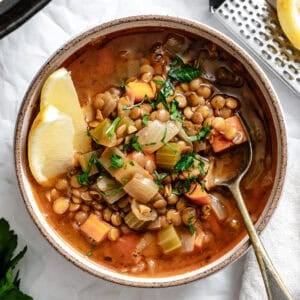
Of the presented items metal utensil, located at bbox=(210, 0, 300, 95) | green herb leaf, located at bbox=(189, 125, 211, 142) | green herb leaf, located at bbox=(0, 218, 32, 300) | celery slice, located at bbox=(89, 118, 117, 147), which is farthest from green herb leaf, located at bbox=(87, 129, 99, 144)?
metal utensil, located at bbox=(210, 0, 300, 95)

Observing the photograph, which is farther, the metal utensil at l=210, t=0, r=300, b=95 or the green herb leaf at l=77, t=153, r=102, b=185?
the metal utensil at l=210, t=0, r=300, b=95

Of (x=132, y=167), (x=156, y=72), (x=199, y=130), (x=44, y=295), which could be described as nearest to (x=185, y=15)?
(x=156, y=72)

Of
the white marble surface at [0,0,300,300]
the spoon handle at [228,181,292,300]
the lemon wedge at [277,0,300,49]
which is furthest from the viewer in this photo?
the white marble surface at [0,0,300,300]

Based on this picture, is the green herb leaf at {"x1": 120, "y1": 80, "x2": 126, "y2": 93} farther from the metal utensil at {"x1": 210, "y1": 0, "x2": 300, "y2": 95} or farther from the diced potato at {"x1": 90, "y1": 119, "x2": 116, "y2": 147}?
the metal utensil at {"x1": 210, "y1": 0, "x2": 300, "y2": 95}

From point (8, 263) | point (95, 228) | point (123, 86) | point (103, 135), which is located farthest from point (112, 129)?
point (8, 263)

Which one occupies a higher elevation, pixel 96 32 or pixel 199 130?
pixel 96 32

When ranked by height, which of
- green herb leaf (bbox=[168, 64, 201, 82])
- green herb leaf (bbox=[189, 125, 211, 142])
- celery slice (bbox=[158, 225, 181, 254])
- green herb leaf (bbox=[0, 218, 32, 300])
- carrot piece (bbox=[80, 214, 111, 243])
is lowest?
green herb leaf (bbox=[0, 218, 32, 300])

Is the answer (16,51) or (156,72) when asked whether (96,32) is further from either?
(16,51)

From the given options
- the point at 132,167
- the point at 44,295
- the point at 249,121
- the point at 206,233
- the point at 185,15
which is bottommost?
the point at 44,295
